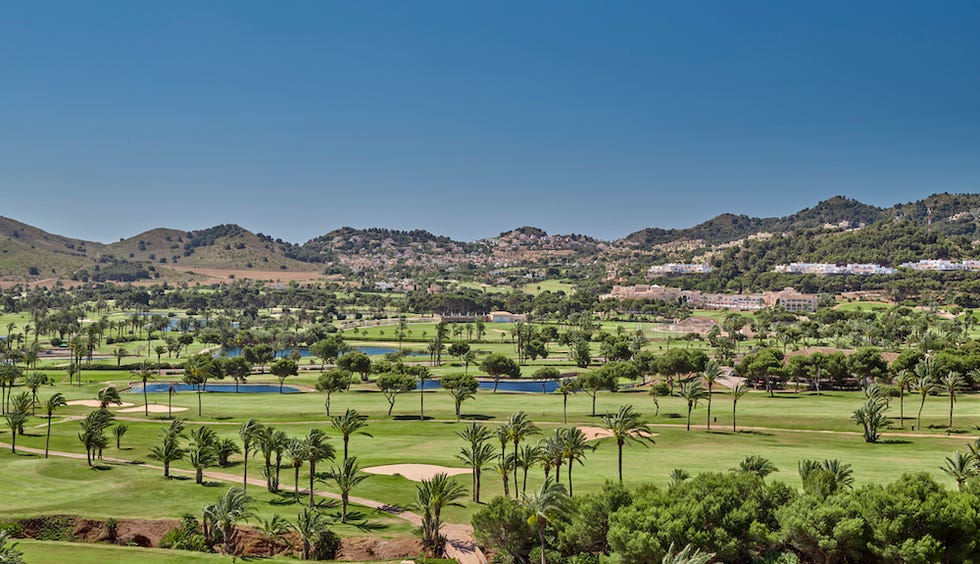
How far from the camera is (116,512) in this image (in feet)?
179

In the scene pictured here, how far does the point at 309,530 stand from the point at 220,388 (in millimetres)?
109117

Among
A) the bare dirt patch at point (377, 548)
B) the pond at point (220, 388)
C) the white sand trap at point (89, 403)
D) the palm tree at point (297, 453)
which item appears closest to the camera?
the bare dirt patch at point (377, 548)

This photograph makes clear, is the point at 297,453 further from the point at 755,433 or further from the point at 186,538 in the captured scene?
the point at 755,433

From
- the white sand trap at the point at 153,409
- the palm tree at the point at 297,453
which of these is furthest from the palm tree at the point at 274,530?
the white sand trap at the point at 153,409

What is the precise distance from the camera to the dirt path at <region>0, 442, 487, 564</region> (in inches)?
2004

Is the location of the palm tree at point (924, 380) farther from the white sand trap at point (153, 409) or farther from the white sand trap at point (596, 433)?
the white sand trap at point (153, 409)

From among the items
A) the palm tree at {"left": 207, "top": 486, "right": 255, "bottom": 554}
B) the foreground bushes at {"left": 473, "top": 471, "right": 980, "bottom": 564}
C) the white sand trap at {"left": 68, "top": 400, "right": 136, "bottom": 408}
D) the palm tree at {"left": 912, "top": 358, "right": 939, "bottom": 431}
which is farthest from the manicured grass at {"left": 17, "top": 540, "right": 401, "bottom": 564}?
the palm tree at {"left": 912, "top": 358, "right": 939, "bottom": 431}

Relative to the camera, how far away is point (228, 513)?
49.1m

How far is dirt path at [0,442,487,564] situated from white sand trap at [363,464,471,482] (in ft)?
25.3

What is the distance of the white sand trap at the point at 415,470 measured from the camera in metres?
69.6

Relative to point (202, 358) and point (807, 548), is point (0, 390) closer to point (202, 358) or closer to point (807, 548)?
point (202, 358)

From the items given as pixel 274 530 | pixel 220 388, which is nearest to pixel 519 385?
pixel 220 388

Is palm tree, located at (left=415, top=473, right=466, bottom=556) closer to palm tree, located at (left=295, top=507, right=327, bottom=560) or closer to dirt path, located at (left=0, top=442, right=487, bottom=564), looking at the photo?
dirt path, located at (left=0, top=442, right=487, bottom=564)

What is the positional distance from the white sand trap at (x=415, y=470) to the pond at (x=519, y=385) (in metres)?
67.9
